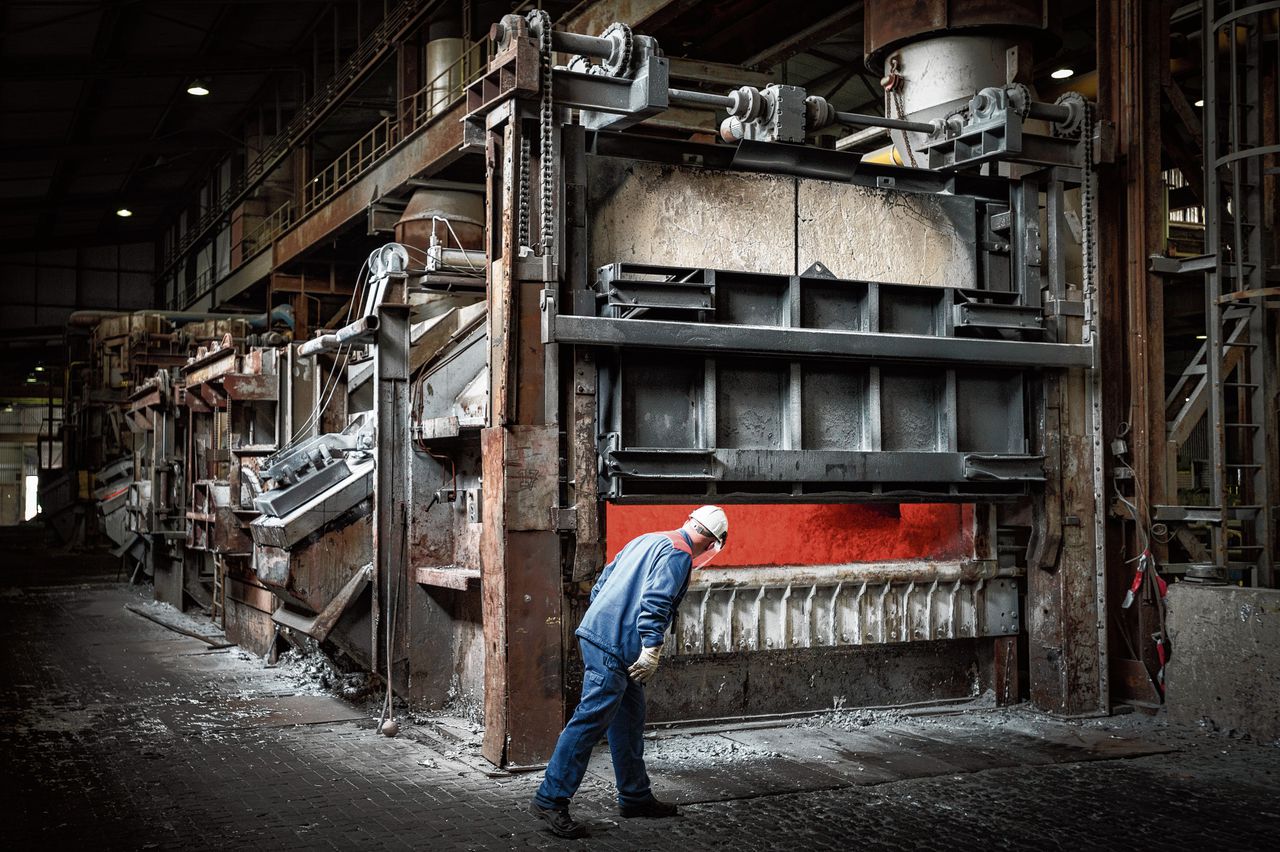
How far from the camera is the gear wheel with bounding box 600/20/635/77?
20.9 feet

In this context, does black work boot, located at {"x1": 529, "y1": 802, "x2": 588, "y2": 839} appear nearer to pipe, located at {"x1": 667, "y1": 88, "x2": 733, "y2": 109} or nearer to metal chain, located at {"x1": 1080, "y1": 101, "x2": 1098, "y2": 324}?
pipe, located at {"x1": 667, "y1": 88, "x2": 733, "y2": 109}

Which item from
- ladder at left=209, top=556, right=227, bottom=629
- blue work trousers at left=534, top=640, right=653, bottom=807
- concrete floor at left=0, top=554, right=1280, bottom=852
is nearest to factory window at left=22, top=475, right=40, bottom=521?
ladder at left=209, top=556, right=227, bottom=629

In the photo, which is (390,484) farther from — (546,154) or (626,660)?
(626,660)

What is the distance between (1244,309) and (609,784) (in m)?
5.17

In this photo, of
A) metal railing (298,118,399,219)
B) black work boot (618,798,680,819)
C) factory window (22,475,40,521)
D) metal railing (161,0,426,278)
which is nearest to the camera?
black work boot (618,798,680,819)

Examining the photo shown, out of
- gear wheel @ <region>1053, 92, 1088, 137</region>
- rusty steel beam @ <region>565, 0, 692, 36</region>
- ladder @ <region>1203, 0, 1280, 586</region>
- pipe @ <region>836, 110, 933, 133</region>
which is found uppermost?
rusty steel beam @ <region>565, 0, 692, 36</region>

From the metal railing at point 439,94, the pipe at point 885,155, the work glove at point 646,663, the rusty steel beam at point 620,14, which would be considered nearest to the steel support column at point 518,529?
the work glove at point 646,663

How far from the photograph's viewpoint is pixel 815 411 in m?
7.01

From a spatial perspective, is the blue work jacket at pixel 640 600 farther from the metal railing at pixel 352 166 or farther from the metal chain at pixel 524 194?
the metal railing at pixel 352 166

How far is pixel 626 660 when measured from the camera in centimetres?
524

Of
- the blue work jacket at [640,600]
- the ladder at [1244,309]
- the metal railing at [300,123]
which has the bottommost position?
the blue work jacket at [640,600]

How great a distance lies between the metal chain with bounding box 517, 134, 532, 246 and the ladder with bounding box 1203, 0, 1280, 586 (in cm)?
443

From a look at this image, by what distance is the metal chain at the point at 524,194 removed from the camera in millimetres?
6277

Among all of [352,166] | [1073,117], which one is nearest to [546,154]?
[1073,117]
